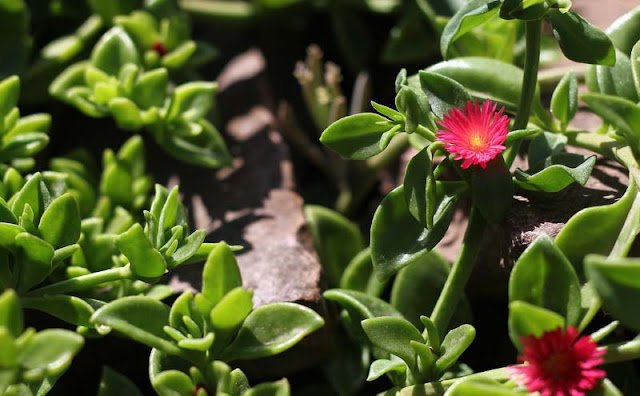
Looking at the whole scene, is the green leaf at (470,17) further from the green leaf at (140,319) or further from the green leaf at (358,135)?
the green leaf at (140,319)

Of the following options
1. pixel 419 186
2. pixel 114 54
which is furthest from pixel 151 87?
pixel 419 186

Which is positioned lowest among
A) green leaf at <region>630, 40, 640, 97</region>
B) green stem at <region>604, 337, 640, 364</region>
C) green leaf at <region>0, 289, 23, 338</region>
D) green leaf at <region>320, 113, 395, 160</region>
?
green stem at <region>604, 337, 640, 364</region>

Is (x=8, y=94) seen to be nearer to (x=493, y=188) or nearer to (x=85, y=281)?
(x=85, y=281)

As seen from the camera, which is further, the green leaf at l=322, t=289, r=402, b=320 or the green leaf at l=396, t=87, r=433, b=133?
the green leaf at l=322, t=289, r=402, b=320

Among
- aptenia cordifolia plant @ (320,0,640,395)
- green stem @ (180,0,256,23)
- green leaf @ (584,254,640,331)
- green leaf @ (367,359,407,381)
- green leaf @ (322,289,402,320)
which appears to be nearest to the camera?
green leaf @ (584,254,640,331)

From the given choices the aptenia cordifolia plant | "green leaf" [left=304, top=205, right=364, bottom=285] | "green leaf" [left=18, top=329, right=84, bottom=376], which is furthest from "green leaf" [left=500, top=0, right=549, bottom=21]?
"green leaf" [left=18, top=329, right=84, bottom=376]

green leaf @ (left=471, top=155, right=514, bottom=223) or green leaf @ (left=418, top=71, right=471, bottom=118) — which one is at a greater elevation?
green leaf @ (left=418, top=71, right=471, bottom=118)

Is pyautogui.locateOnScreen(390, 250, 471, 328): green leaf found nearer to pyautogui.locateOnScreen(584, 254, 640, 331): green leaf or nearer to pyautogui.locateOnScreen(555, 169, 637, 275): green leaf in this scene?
pyautogui.locateOnScreen(555, 169, 637, 275): green leaf
